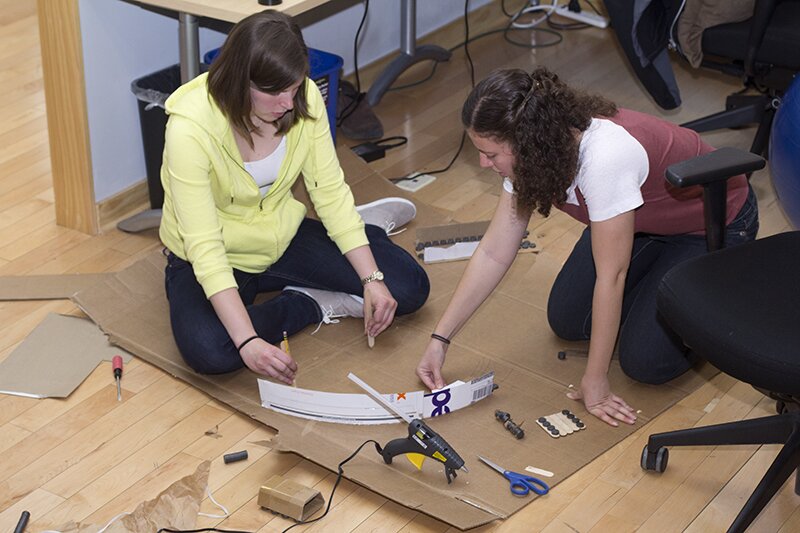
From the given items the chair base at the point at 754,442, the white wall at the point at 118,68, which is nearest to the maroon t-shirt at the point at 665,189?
the chair base at the point at 754,442

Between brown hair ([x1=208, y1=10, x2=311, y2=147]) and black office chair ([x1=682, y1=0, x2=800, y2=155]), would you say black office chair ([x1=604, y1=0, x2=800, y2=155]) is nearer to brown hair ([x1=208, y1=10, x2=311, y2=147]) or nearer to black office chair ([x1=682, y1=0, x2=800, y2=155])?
black office chair ([x1=682, y1=0, x2=800, y2=155])

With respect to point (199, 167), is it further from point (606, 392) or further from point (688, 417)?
point (688, 417)

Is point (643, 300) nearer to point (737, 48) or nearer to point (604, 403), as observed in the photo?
point (604, 403)

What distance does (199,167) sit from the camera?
226 cm

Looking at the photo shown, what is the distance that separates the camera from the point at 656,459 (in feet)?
7.05

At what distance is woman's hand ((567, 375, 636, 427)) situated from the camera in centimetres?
226

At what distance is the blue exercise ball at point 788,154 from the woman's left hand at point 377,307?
3.66 ft

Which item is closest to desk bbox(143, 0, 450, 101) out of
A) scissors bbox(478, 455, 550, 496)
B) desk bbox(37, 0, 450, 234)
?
desk bbox(37, 0, 450, 234)

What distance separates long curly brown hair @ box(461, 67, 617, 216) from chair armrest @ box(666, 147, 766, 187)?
0.65ft

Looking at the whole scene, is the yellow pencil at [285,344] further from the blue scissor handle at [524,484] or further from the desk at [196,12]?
the desk at [196,12]

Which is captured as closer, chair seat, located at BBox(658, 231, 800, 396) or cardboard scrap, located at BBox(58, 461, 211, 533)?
chair seat, located at BBox(658, 231, 800, 396)

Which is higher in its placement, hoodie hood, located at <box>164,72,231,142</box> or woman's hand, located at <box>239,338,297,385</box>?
hoodie hood, located at <box>164,72,231,142</box>

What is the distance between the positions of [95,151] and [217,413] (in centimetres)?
103

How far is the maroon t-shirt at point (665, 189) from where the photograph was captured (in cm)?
215
